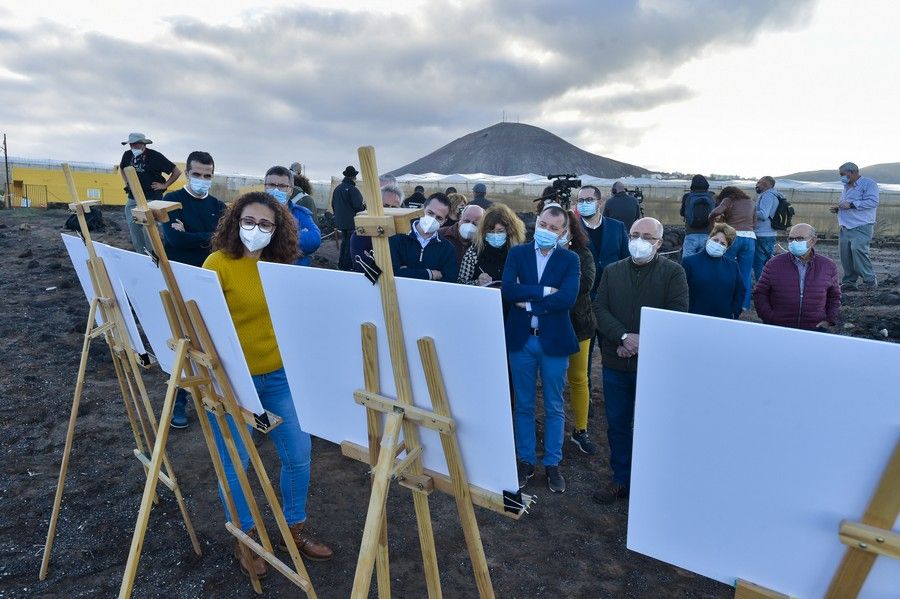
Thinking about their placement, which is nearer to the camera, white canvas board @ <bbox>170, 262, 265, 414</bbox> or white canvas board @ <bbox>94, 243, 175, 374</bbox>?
white canvas board @ <bbox>170, 262, 265, 414</bbox>

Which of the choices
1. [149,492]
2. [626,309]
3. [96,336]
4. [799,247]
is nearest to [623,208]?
[799,247]

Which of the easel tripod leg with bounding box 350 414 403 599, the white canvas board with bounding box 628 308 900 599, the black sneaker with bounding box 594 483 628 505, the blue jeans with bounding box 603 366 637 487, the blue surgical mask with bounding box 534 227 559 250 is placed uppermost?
the blue surgical mask with bounding box 534 227 559 250

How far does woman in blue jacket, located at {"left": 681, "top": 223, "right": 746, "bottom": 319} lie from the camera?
14.3 ft

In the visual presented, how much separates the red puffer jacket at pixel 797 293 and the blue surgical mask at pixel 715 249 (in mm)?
443

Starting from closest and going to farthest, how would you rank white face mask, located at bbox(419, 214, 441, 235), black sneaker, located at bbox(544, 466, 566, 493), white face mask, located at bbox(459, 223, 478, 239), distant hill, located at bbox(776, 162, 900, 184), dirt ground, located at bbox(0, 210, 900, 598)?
1. dirt ground, located at bbox(0, 210, 900, 598)
2. black sneaker, located at bbox(544, 466, 566, 493)
3. white face mask, located at bbox(419, 214, 441, 235)
4. white face mask, located at bbox(459, 223, 478, 239)
5. distant hill, located at bbox(776, 162, 900, 184)

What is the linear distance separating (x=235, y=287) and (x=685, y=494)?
84.6 inches

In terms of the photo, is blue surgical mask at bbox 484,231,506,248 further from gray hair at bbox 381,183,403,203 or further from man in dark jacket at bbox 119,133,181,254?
man in dark jacket at bbox 119,133,181,254

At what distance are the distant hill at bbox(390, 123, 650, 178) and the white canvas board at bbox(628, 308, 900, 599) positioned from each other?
7679cm

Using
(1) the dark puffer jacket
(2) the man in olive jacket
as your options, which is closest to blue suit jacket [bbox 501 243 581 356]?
(2) the man in olive jacket

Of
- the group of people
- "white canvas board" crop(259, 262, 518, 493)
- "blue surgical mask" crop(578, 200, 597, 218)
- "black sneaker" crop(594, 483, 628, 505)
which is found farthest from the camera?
"blue surgical mask" crop(578, 200, 597, 218)

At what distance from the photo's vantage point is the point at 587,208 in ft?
15.9

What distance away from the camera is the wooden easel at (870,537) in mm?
1189

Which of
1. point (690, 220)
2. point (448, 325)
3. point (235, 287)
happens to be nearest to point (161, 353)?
point (235, 287)

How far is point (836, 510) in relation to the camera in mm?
1282
